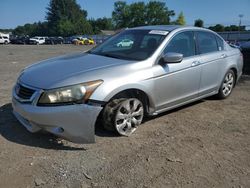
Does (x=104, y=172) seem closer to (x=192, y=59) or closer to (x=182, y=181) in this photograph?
(x=182, y=181)

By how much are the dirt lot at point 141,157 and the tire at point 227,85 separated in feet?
3.99

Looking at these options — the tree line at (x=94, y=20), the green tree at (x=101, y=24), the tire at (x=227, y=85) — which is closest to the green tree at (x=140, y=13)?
the tree line at (x=94, y=20)

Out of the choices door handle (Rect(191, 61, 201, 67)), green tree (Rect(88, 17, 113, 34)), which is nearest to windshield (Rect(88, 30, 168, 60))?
door handle (Rect(191, 61, 201, 67))

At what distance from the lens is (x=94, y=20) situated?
128 meters

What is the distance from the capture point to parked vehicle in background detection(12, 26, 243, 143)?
3.68m

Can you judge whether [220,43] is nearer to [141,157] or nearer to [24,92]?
[141,157]

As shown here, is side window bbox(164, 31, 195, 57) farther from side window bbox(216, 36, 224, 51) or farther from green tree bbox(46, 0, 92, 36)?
green tree bbox(46, 0, 92, 36)

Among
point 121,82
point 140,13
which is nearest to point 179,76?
point 121,82

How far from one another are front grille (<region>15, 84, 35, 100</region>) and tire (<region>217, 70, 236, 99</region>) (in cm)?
388

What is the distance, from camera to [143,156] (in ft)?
12.2

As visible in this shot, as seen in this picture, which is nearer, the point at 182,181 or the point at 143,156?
the point at 182,181

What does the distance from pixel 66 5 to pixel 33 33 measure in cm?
1865

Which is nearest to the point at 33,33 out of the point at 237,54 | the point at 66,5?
the point at 66,5

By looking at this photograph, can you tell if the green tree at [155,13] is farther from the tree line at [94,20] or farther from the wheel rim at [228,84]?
the wheel rim at [228,84]
